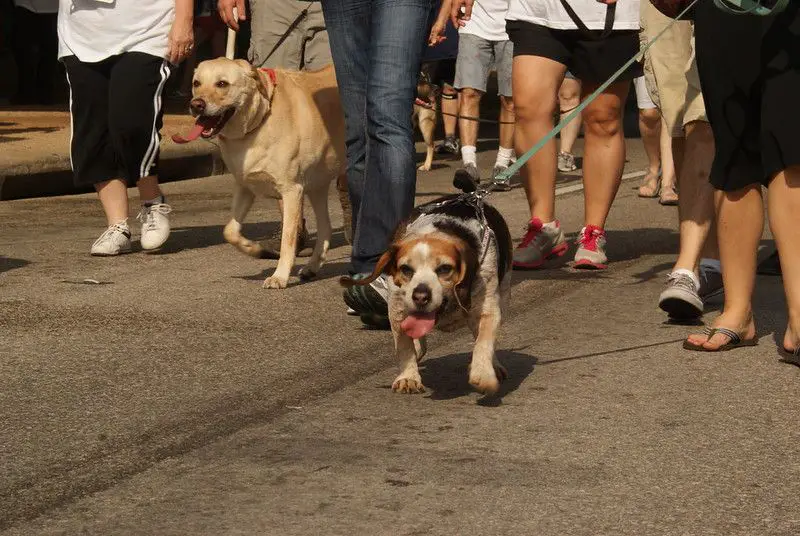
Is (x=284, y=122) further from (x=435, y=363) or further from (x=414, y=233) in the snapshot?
(x=414, y=233)

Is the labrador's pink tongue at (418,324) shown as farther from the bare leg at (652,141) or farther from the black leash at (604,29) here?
the bare leg at (652,141)

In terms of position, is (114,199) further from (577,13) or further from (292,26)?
(577,13)


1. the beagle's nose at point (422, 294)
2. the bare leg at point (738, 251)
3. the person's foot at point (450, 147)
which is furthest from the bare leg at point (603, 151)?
the person's foot at point (450, 147)

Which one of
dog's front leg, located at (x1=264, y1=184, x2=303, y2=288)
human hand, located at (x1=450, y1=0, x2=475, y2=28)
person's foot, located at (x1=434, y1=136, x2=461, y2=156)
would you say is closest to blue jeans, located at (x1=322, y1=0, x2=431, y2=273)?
human hand, located at (x1=450, y1=0, x2=475, y2=28)

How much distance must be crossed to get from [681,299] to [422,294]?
1.90 meters

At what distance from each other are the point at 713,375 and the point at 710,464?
46.4 inches

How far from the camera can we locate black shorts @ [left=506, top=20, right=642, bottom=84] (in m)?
7.84

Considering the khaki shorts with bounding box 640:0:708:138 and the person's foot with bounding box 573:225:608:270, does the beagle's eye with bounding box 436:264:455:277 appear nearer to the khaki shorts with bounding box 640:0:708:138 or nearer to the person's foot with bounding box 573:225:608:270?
the khaki shorts with bounding box 640:0:708:138

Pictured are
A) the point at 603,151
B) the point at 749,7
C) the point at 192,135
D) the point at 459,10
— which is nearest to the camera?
the point at 749,7

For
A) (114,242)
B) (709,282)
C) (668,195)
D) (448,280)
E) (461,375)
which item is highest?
(448,280)

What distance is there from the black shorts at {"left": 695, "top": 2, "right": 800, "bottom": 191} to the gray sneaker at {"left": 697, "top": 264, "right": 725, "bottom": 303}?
112cm

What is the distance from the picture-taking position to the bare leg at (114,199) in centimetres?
836

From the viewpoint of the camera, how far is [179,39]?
26.8ft

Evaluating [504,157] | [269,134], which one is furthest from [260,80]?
[504,157]
